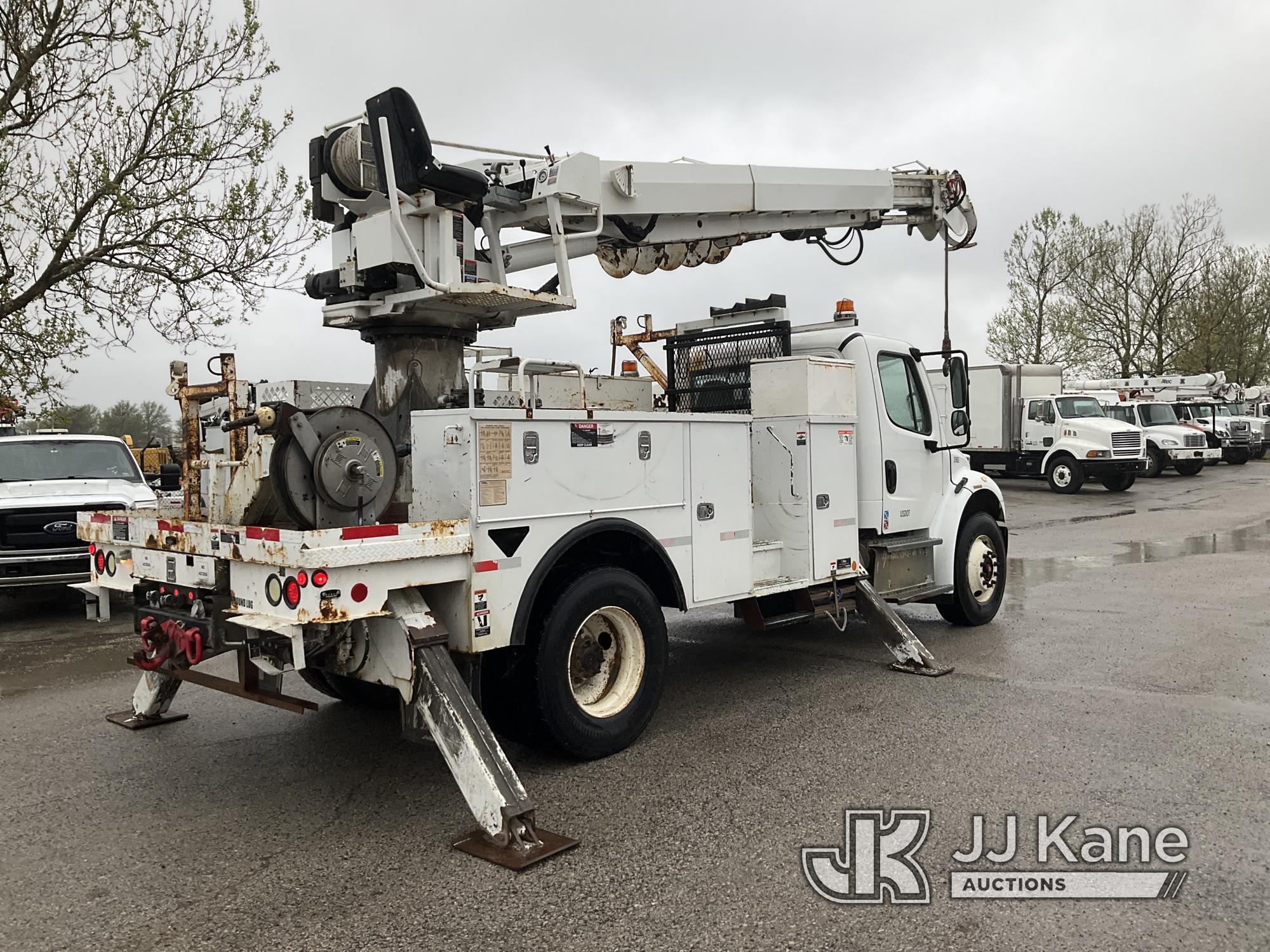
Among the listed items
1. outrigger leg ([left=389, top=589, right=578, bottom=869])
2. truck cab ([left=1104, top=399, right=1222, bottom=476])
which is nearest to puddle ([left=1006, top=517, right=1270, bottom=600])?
outrigger leg ([left=389, top=589, right=578, bottom=869])

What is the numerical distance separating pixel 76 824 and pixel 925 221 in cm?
748

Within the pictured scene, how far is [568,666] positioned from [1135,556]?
11.2 m

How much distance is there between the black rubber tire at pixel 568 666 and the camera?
15.2 feet

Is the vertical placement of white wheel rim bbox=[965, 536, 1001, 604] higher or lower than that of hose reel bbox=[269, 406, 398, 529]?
lower

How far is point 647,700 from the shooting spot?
5.21 meters

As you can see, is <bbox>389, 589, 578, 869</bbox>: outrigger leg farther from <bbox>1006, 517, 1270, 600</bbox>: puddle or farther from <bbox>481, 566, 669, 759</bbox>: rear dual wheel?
<bbox>1006, 517, 1270, 600</bbox>: puddle

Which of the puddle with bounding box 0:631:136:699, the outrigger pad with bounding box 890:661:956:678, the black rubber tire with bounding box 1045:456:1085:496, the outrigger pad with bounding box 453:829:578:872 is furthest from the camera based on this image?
the black rubber tire with bounding box 1045:456:1085:496

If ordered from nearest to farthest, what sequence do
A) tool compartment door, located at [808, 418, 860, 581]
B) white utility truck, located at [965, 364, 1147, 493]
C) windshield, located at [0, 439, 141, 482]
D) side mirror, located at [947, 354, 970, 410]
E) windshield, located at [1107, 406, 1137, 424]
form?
tool compartment door, located at [808, 418, 860, 581], side mirror, located at [947, 354, 970, 410], windshield, located at [0, 439, 141, 482], white utility truck, located at [965, 364, 1147, 493], windshield, located at [1107, 406, 1137, 424]

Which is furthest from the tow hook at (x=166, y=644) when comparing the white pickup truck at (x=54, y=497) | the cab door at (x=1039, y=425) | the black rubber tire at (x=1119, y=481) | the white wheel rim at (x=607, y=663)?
the black rubber tire at (x=1119, y=481)

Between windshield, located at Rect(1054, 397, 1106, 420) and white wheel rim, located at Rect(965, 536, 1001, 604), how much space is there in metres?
17.9

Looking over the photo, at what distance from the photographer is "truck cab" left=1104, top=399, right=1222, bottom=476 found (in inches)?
1140

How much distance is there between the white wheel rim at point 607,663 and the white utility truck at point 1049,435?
801 inches

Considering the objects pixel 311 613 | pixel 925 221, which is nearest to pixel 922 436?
pixel 925 221

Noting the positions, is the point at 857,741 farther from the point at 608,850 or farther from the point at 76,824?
the point at 76,824
